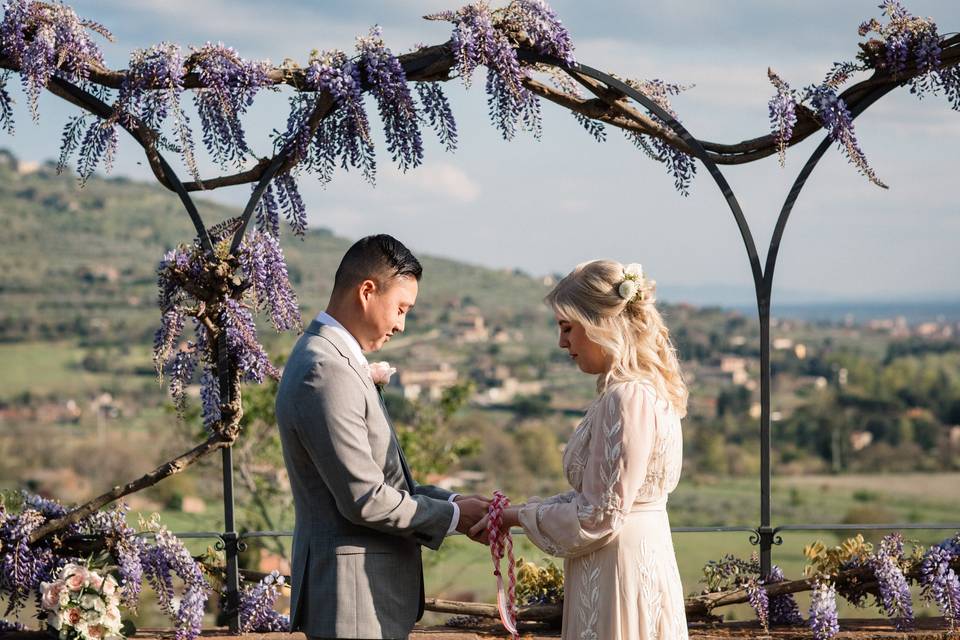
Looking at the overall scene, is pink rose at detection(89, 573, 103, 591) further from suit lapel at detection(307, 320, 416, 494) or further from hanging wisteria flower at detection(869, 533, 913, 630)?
hanging wisteria flower at detection(869, 533, 913, 630)

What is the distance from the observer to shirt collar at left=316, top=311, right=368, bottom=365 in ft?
9.13

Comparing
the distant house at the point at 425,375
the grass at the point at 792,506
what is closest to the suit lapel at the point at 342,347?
the grass at the point at 792,506

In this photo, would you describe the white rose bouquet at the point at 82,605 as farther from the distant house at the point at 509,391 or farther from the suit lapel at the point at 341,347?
the distant house at the point at 509,391

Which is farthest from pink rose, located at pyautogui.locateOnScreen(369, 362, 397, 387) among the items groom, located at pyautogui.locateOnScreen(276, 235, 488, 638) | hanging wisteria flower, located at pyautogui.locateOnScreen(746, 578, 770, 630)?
hanging wisteria flower, located at pyautogui.locateOnScreen(746, 578, 770, 630)

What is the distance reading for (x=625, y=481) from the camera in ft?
9.11

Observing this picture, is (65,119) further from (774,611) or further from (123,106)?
(774,611)

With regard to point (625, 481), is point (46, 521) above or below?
below

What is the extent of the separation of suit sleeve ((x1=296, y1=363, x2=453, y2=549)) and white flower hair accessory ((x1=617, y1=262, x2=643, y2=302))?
2.43 feet

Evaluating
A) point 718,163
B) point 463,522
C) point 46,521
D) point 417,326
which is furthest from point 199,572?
point 417,326

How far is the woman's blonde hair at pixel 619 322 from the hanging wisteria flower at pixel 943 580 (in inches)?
83.8

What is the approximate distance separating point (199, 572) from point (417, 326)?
39317mm

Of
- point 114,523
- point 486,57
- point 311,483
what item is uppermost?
point 486,57

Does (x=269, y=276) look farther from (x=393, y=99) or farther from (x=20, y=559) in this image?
(x=20, y=559)

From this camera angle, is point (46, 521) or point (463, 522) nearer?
point (463, 522)
